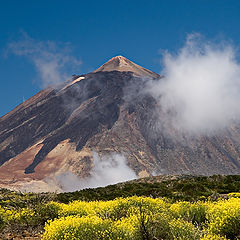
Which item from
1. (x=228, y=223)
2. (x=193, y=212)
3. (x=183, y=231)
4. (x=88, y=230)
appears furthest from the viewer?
(x=193, y=212)

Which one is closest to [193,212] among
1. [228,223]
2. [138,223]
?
[228,223]

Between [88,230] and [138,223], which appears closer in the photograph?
[88,230]

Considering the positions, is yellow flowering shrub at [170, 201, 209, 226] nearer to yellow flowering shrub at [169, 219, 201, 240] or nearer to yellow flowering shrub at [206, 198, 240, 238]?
yellow flowering shrub at [206, 198, 240, 238]

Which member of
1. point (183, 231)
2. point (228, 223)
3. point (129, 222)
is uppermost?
point (129, 222)

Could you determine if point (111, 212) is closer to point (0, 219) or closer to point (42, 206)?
point (42, 206)

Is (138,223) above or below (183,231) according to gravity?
above

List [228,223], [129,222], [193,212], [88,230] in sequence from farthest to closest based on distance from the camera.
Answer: [193,212] < [228,223] < [129,222] < [88,230]

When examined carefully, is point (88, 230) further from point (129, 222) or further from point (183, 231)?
point (183, 231)

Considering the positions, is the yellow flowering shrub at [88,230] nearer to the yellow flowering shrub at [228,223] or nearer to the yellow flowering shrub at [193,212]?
the yellow flowering shrub at [228,223]

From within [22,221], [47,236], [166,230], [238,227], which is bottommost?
[238,227]

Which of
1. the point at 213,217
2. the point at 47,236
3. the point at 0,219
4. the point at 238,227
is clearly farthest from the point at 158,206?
the point at 0,219

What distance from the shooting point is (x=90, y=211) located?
12891mm

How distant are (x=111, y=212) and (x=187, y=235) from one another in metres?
4.72

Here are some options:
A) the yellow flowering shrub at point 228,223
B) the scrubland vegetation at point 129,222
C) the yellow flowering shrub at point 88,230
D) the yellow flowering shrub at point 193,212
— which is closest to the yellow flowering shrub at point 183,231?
the scrubland vegetation at point 129,222
